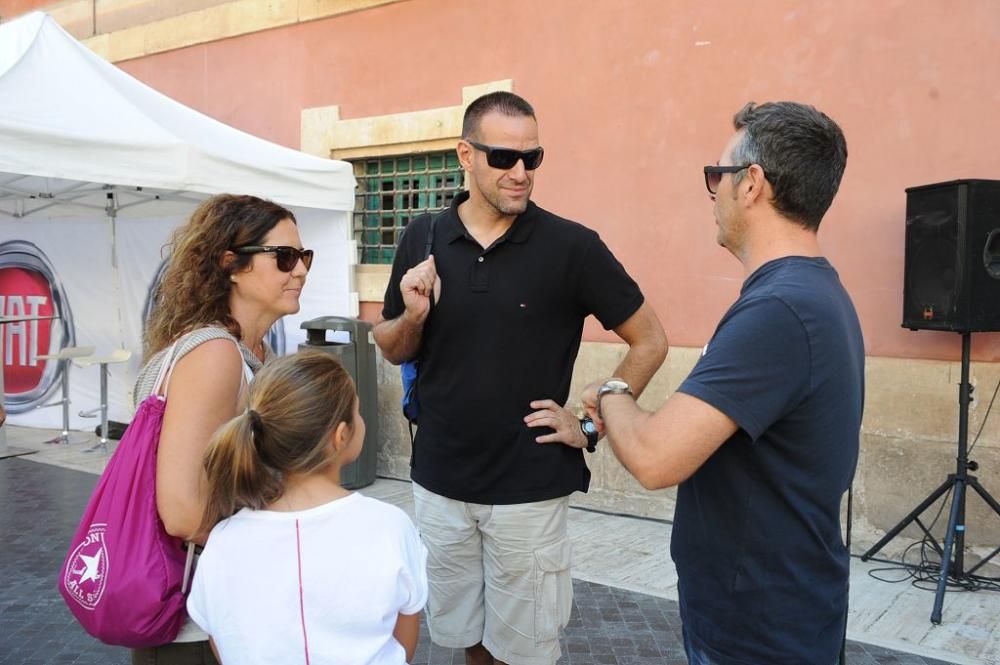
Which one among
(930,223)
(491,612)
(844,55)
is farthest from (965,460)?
(491,612)

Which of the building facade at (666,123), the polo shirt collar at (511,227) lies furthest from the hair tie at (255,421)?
the building facade at (666,123)

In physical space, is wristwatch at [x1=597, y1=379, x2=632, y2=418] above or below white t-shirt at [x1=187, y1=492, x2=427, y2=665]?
above

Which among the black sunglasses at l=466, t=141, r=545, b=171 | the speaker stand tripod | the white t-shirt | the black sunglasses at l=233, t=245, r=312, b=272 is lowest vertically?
the speaker stand tripod

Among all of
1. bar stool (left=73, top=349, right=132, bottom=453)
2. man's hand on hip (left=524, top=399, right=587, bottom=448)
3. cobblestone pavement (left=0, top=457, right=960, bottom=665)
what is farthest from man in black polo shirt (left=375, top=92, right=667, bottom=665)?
bar stool (left=73, top=349, right=132, bottom=453)

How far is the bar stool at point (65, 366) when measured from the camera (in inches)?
326

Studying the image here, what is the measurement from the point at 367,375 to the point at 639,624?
3.34 meters

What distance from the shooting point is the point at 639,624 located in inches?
163

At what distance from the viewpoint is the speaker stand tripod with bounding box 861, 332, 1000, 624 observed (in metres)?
4.15

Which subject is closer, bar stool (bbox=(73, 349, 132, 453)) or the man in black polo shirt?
the man in black polo shirt

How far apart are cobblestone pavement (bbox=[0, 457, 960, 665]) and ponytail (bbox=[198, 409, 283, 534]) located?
7.74 feet

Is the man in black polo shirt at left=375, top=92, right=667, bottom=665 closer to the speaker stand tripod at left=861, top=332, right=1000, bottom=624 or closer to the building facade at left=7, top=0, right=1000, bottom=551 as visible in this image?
the speaker stand tripod at left=861, top=332, right=1000, bottom=624

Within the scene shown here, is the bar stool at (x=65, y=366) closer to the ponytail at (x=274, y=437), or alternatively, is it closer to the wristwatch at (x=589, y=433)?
the wristwatch at (x=589, y=433)

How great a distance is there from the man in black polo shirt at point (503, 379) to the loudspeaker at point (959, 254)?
2358 millimetres

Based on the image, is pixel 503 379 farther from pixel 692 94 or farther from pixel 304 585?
pixel 692 94
